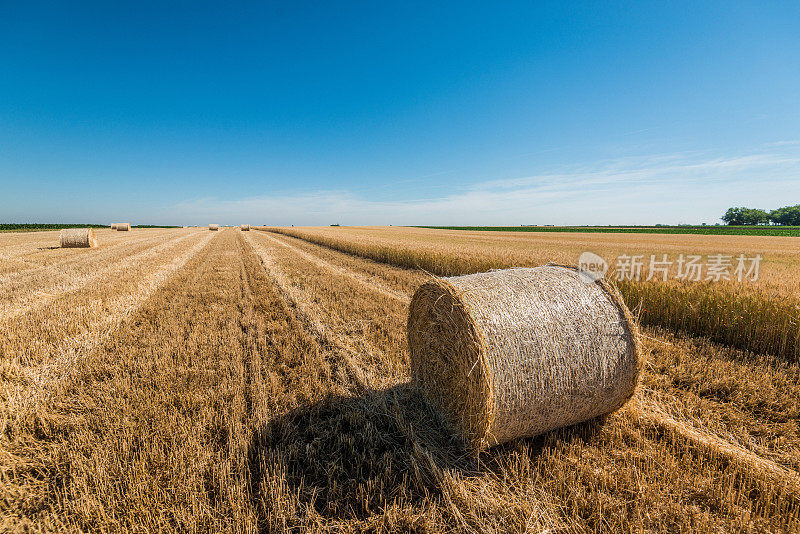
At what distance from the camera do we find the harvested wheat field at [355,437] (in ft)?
8.22

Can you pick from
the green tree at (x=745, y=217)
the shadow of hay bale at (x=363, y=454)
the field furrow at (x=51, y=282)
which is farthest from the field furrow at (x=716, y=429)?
the green tree at (x=745, y=217)

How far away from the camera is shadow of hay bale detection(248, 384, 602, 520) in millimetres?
2709

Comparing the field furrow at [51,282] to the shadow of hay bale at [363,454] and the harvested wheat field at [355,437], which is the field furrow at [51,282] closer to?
the harvested wheat field at [355,437]

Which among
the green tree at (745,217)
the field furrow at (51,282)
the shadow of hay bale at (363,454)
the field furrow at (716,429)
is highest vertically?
the green tree at (745,217)

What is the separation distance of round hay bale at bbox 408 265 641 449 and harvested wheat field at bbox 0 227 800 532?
0.64 ft

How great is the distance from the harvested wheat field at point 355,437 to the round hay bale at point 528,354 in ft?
0.64

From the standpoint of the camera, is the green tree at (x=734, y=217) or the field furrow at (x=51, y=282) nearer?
the field furrow at (x=51, y=282)

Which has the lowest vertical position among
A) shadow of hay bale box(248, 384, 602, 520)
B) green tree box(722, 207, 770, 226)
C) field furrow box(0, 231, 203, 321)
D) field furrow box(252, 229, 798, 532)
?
shadow of hay bale box(248, 384, 602, 520)

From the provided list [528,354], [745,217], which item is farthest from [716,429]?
[745,217]

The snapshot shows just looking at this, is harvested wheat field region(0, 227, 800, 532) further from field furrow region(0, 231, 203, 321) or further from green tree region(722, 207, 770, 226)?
green tree region(722, 207, 770, 226)

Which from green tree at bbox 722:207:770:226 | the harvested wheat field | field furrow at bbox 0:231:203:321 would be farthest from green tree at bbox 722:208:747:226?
field furrow at bbox 0:231:203:321

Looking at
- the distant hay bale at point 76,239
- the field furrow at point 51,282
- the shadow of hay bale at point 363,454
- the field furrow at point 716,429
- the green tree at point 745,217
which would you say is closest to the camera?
the shadow of hay bale at point 363,454

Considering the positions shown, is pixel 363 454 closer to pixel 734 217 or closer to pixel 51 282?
pixel 51 282

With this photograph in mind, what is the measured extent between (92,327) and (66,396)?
3.11 metres
